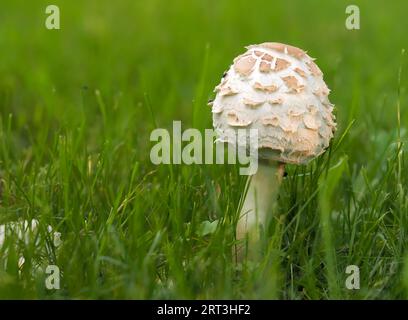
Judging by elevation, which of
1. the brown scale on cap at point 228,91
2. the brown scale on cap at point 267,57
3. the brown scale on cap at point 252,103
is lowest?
the brown scale on cap at point 252,103

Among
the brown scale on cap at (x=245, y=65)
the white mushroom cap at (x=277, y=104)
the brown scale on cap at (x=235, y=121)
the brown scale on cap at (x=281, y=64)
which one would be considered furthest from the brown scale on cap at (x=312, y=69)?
the brown scale on cap at (x=235, y=121)

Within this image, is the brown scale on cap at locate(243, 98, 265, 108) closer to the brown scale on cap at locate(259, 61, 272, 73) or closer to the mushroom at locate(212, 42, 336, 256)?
the mushroom at locate(212, 42, 336, 256)

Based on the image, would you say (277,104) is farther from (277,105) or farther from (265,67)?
(265,67)

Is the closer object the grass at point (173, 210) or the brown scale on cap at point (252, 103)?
the grass at point (173, 210)

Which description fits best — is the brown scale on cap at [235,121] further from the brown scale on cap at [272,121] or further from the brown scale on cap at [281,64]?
the brown scale on cap at [281,64]

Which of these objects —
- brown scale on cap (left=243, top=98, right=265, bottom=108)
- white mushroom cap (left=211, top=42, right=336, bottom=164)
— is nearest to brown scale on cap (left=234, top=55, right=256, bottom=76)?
white mushroom cap (left=211, top=42, right=336, bottom=164)

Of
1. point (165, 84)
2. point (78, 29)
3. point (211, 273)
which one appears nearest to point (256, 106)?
point (211, 273)

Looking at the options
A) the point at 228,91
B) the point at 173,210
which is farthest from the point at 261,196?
the point at 228,91
